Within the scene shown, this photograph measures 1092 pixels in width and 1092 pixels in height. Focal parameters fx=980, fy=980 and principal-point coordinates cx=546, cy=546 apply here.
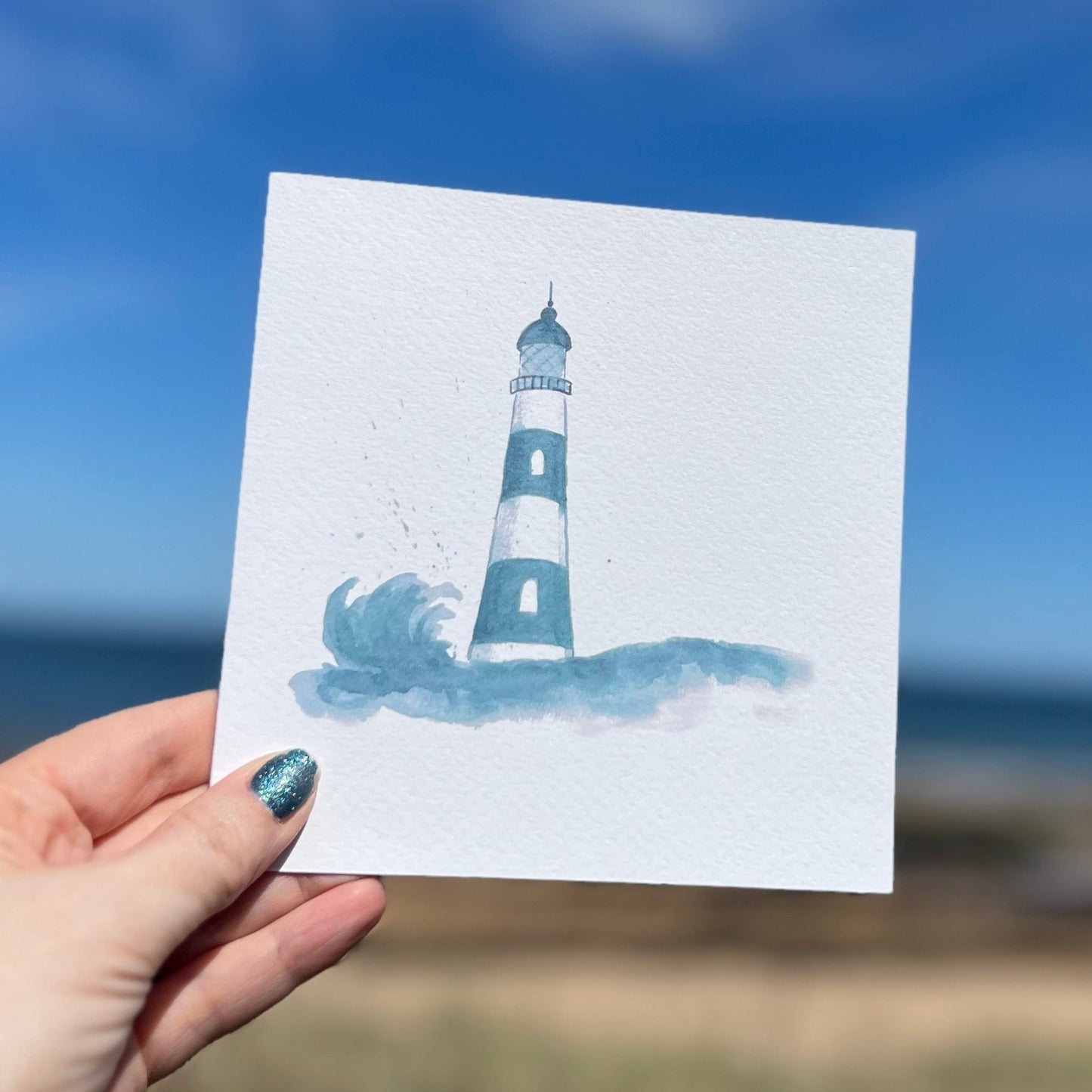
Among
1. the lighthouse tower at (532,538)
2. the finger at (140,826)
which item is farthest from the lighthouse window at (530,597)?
the finger at (140,826)

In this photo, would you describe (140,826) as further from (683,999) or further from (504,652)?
(683,999)

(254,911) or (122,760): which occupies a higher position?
(122,760)

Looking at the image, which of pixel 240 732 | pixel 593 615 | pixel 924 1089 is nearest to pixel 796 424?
pixel 593 615

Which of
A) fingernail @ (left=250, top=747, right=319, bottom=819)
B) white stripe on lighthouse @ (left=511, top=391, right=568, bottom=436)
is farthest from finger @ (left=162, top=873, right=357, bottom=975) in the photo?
white stripe on lighthouse @ (left=511, top=391, right=568, bottom=436)

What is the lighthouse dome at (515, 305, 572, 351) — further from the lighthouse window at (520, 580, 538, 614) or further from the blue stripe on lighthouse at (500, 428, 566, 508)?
the lighthouse window at (520, 580, 538, 614)

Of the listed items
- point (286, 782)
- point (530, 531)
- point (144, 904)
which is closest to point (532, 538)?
point (530, 531)

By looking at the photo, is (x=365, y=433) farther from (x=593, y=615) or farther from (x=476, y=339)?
(x=593, y=615)
